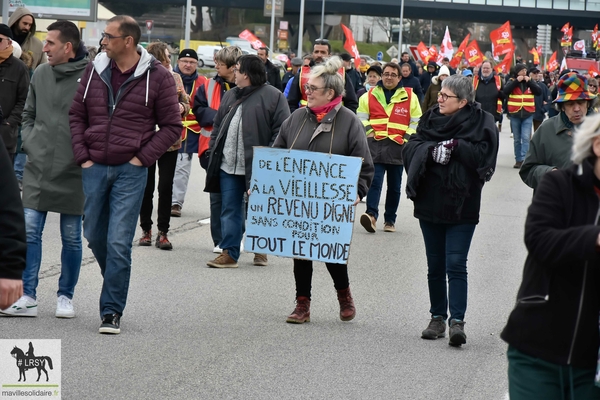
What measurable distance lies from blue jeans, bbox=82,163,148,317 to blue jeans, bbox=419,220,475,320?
1892 mm

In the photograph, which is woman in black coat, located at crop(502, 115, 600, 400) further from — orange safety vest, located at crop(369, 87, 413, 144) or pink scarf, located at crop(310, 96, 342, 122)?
orange safety vest, located at crop(369, 87, 413, 144)

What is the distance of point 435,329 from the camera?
22.8ft

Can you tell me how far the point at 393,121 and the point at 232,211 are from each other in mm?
3187

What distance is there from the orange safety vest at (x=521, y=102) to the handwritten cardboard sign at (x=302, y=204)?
1413 cm

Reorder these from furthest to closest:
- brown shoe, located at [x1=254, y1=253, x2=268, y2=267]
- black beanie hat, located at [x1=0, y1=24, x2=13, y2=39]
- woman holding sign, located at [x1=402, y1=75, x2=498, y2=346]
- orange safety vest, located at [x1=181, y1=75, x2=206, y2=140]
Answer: orange safety vest, located at [x1=181, y1=75, x2=206, y2=140] < brown shoe, located at [x1=254, y1=253, x2=268, y2=267] < black beanie hat, located at [x1=0, y1=24, x2=13, y2=39] < woman holding sign, located at [x1=402, y1=75, x2=498, y2=346]

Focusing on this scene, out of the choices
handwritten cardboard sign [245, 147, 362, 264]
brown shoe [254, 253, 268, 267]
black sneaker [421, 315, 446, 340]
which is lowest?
brown shoe [254, 253, 268, 267]

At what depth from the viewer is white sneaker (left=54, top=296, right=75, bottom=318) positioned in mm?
7012

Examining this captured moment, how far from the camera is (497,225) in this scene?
13.1 meters

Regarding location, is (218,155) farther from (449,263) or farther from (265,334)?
(449,263)

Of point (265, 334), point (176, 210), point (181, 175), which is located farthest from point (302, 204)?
point (176, 210)

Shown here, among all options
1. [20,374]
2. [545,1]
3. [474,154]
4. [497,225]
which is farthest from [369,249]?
[545,1]

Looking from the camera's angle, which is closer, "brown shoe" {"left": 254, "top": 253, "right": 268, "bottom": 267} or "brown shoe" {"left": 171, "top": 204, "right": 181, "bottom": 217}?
"brown shoe" {"left": 254, "top": 253, "right": 268, "bottom": 267}

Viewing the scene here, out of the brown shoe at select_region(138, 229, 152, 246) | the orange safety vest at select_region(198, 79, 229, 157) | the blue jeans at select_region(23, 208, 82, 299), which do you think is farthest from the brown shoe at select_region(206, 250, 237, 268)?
the blue jeans at select_region(23, 208, 82, 299)

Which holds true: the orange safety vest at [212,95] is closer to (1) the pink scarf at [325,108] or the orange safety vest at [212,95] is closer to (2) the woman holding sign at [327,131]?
(2) the woman holding sign at [327,131]
